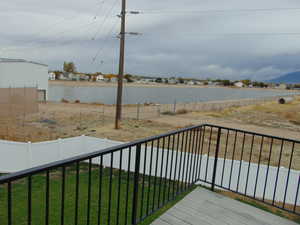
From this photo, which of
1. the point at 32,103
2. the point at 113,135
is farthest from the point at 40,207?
the point at 32,103

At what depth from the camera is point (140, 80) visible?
138 m

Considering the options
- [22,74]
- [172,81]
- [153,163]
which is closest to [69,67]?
[172,81]

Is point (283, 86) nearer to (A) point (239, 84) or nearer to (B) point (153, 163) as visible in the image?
(A) point (239, 84)

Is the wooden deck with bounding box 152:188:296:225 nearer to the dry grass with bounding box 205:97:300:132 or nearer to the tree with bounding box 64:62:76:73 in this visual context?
the dry grass with bounding box 205:97:300:132

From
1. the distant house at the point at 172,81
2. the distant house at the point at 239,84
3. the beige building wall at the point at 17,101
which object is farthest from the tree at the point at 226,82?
the beige building wall at the point at 17,101

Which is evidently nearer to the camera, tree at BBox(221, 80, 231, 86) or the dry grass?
the dry grass

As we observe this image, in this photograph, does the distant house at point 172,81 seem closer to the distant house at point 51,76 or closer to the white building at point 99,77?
the white building at point 99,77

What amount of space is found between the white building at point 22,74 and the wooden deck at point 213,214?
22932 mm

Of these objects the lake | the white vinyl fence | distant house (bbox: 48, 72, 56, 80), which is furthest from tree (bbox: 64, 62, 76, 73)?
the white vinyl fence

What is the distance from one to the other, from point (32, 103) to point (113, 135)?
32.1ft

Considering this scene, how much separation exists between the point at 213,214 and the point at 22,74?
976 inches

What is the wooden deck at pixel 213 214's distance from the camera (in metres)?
2.55

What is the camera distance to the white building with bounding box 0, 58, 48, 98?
21.5 m

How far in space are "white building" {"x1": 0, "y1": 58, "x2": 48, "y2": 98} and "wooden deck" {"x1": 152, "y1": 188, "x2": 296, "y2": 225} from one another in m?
22.9
